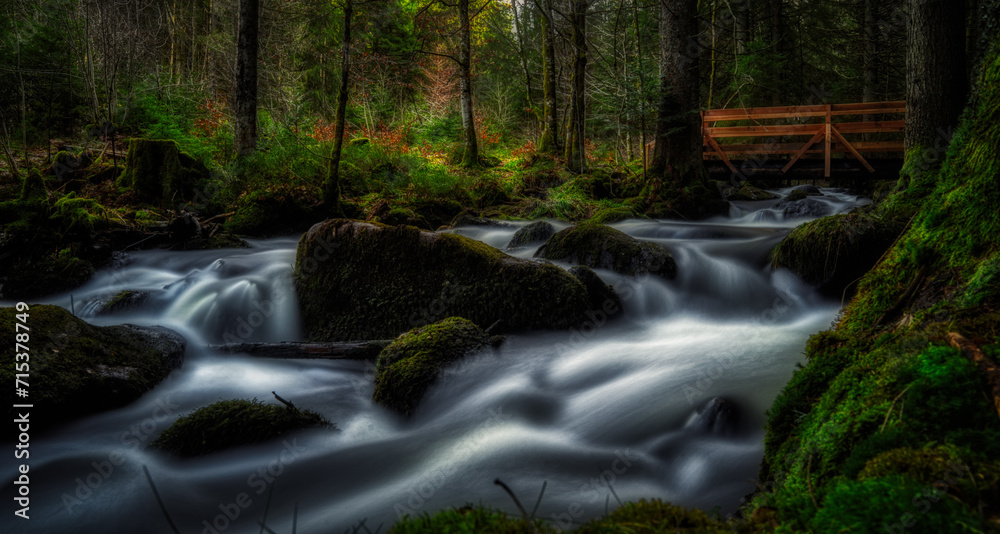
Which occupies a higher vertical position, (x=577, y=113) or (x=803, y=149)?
(x=577, y=113)

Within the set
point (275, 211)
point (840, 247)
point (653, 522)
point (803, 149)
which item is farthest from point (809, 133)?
point (653, 522)

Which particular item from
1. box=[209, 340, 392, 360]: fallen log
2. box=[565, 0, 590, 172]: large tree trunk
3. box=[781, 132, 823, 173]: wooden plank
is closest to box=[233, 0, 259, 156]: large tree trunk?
box=[209, 340, 392, 360]: fallen log

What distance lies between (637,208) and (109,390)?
375 inches

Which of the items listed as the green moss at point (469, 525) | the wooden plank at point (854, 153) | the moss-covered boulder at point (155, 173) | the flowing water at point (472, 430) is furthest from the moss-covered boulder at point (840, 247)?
the moss-covered boulder at point (155, 173)

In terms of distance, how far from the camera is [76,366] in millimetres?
3986

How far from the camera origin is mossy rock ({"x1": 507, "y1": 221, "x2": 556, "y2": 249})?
352 inches

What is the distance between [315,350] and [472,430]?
206 centimetres

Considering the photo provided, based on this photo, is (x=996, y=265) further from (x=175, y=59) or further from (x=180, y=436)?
(x=175, y=59)

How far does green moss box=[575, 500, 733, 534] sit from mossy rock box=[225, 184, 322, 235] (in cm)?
972

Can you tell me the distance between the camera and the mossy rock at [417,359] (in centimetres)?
414

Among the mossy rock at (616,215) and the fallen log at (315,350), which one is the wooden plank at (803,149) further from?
the fallen log at (315,350)

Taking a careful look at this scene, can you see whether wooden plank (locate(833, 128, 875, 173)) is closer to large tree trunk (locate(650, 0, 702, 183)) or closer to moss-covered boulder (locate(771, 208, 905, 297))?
large tree trunk (locate(650, 0, 702, 183))

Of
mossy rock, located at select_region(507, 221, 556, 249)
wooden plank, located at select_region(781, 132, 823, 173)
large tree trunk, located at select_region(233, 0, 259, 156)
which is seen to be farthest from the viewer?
wooden plank, located at select_region(781, 132, 823, 173)

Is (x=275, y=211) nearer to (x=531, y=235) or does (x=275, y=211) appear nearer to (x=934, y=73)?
(x=531, y=235)
